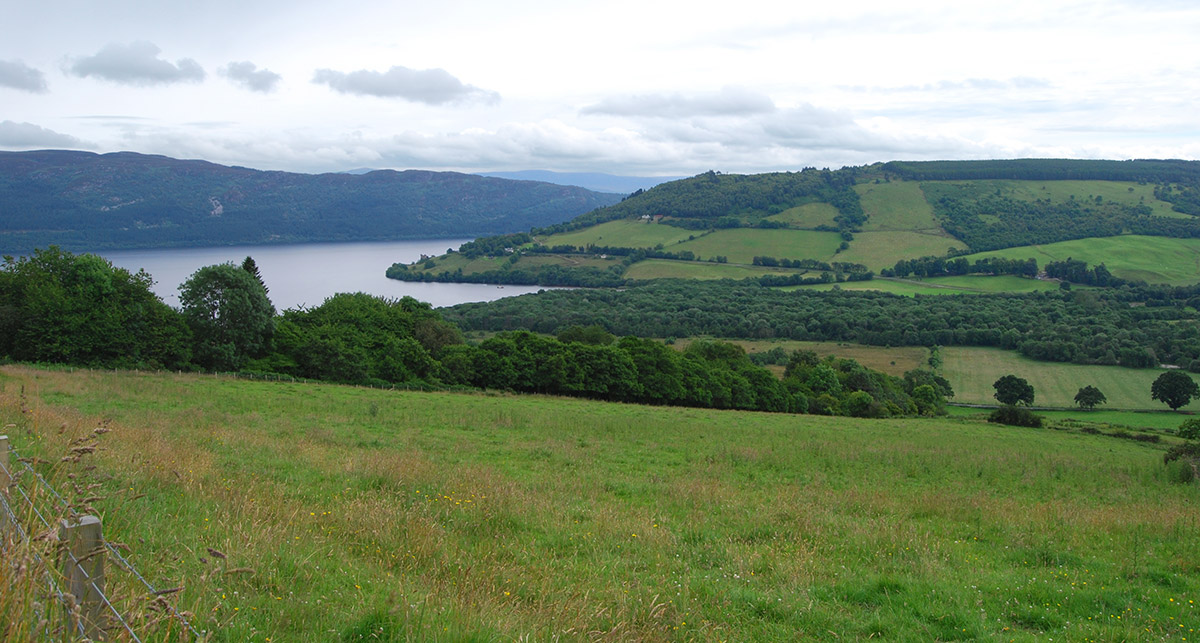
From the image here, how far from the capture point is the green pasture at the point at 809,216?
18175 cm

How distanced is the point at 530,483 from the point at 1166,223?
655ft

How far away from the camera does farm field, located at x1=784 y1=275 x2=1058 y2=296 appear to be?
12519 cm

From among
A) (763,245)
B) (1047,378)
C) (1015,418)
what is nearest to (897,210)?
(763,245)

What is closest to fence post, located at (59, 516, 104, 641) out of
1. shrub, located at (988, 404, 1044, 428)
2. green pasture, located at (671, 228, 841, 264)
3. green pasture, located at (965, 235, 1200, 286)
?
shrub, located at (988, 404, 1044, 428)

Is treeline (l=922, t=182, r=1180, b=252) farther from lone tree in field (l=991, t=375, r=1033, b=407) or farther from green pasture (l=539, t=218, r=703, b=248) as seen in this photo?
lone tree in field (l=991, t=375, r=1033, b=407)

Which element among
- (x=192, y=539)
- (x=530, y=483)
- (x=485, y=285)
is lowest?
(x=485, y=285)

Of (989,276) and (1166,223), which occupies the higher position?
(1166,223)

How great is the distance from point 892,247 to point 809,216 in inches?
1279

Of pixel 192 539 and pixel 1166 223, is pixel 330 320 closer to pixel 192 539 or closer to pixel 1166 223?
pixel 192 539

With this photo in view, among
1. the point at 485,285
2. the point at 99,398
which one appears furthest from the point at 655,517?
the point at 485,285

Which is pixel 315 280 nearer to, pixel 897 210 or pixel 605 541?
pixel 897 210

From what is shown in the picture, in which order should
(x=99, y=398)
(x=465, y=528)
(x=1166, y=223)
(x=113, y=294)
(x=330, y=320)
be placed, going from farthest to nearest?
1. (x=1166, y=223)
2. (x=330, y=320)
3. (x=113, y=294)
4. (x=99, y=398)
5. (x=465, y=528)

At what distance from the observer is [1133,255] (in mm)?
138375

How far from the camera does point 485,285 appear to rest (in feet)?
553
